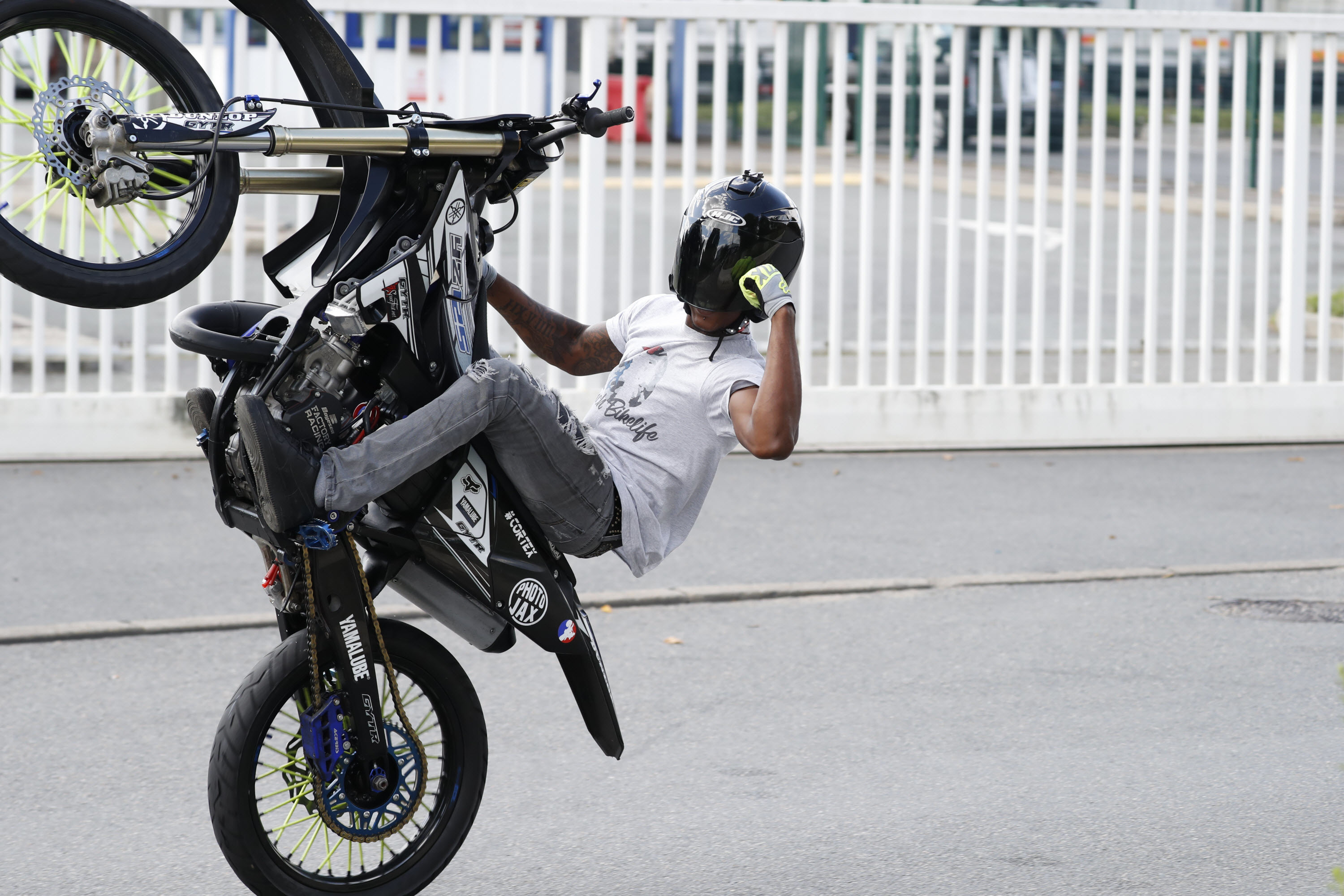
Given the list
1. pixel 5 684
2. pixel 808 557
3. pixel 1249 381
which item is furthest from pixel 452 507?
pixel 1249 381

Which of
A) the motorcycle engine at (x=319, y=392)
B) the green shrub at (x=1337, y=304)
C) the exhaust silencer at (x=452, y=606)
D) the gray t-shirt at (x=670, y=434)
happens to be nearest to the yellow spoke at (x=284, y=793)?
the exhaust silencer at (x=452, y=606)

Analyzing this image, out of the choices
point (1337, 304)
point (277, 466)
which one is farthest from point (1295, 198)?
point (277, 466)

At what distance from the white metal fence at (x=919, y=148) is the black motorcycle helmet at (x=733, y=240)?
16.3ft

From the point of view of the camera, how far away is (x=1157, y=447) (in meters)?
9.99

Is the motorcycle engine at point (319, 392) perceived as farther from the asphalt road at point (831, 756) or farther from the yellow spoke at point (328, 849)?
the asphalt road at point (831, 756)

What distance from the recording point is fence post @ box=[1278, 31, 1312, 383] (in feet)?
33.1

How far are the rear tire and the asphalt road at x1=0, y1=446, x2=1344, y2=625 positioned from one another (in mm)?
3118

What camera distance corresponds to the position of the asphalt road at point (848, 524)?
23.1 feet

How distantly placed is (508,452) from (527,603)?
13.7 inches

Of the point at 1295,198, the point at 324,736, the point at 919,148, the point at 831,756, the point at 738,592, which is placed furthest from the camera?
the point at 1295,198

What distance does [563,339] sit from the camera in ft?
15.2

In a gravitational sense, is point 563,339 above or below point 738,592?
above

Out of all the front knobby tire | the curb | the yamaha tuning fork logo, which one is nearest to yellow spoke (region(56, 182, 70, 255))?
the front knobby tire

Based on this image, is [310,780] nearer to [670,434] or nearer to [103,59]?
[670,434]
